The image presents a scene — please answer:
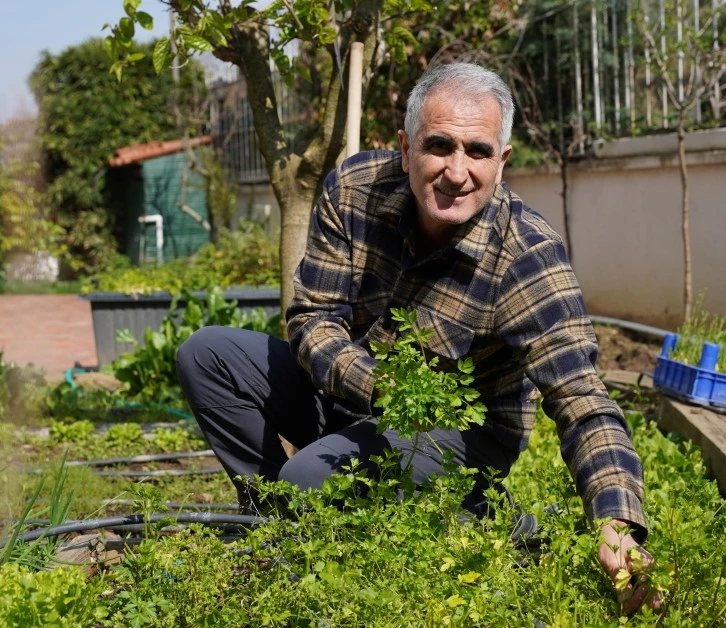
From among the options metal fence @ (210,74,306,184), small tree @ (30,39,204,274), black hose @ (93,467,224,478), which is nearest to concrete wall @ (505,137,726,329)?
black hose @ (93,467,224,478)

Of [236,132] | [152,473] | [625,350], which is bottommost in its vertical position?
[625,350]

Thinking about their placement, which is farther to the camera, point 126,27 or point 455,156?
→ point 126,27

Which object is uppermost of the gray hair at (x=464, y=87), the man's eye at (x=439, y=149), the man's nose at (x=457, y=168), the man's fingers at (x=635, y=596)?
the gray hair at (x=464, y=87)

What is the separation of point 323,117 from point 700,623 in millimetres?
3108

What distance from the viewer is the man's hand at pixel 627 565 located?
1.94 meters

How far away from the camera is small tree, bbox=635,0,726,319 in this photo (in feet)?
21.6

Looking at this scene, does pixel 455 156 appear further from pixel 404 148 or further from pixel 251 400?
pixel 251 400

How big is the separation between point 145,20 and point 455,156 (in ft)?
5.71

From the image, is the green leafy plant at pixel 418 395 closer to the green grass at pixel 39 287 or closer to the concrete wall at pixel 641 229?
the concrete wall at pixel 641 229

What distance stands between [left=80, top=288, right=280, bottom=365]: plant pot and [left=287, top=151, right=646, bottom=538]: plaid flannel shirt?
4124 millimetres

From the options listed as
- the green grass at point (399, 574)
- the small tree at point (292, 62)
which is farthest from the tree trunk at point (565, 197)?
the green grass at point (399, 574)

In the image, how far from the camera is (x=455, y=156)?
2.57m

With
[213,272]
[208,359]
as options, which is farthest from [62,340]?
[208,359]

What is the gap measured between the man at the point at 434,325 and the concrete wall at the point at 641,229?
4.56 meters
